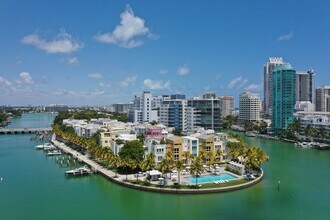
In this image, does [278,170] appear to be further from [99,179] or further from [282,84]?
[282,84]

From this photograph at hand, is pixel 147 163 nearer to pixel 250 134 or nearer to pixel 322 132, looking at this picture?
pixel 322 132

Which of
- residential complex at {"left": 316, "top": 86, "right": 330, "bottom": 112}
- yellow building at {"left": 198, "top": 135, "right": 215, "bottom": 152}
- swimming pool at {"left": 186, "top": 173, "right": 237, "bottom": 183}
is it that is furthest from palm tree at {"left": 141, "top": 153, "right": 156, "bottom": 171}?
residential complex at {"left": 316, "top": 86, "right": 330, "bottom": 112}

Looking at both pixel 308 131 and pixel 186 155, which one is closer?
pixel 186 155

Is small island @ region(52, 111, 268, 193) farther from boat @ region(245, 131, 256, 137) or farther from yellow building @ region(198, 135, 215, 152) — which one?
boat @ region(245, 131, 256, 137)

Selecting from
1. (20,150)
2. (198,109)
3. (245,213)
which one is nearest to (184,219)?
(245,213)

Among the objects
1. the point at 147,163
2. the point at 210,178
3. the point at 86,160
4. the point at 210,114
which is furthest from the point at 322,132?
the point at 86,160

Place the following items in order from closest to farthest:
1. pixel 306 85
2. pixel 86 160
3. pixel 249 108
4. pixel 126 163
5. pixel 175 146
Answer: pixel 126 163, pixel 175 146, pixel 86 160, pixel 249 108, pixel 306 85
